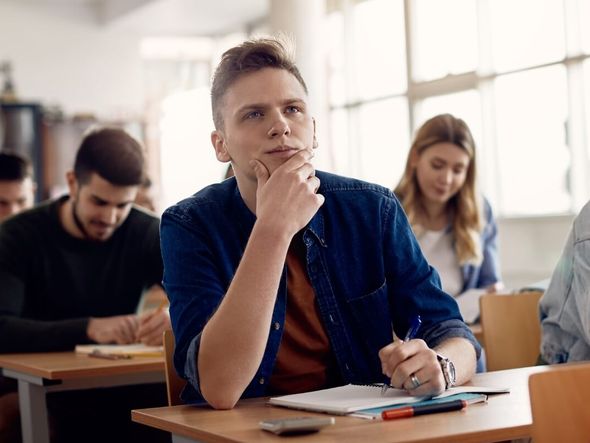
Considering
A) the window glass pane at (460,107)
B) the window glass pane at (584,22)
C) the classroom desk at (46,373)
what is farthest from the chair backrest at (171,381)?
the window glass pane at (460,107)

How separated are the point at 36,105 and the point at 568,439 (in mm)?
9464

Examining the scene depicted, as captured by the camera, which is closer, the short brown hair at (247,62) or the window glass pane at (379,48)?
the short brown hair at (247,62)

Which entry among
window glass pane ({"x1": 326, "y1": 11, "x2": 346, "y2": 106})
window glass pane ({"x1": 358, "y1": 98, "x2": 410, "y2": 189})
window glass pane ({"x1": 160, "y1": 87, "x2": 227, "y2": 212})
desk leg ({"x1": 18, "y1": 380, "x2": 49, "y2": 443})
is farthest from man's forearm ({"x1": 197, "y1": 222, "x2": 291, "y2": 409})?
window glass pane ({"x1": 160, "y1": 87, "x2": 227, "y2": 212})

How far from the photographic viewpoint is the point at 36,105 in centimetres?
1017

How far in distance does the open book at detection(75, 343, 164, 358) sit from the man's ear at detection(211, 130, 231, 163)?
3.25 ft

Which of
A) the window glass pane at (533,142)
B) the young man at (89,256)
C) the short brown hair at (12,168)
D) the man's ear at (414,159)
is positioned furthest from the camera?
the window glass pane at (533,142)

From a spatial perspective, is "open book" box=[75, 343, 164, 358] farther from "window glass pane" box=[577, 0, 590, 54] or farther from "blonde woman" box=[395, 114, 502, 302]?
"window glass pane" box=[577, 0, 590, 54]

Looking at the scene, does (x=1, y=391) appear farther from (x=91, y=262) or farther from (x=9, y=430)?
(x=91, y=262)

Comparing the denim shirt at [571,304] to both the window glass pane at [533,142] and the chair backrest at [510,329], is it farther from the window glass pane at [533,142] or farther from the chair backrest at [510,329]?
the window glass pane at [533,142]

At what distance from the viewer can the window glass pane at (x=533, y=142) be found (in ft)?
22.4

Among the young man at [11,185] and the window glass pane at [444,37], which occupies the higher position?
the window glass pane at [444,37]

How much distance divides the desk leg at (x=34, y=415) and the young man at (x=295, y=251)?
3.06ft

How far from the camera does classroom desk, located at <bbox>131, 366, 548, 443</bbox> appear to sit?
141 cm

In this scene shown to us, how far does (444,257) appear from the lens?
13.0 feet
